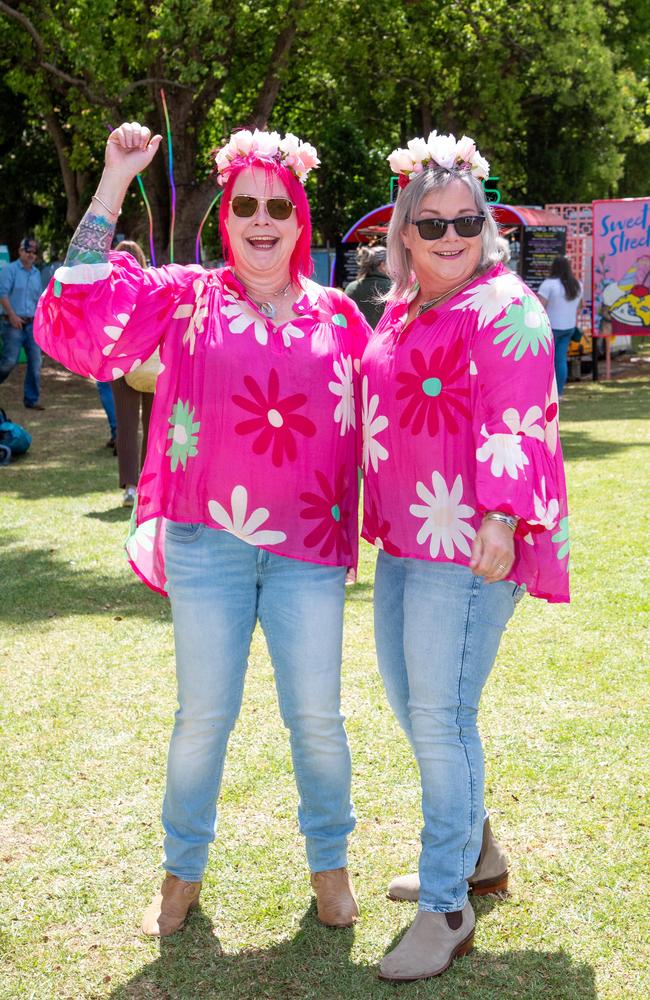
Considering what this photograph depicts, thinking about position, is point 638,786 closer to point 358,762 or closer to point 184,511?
point 358,762

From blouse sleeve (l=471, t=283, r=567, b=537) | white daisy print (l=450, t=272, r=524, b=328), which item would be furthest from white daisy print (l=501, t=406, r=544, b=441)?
white daisy print (l=450, t=272, r=524, b=328)

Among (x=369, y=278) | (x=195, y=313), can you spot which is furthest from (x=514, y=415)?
(x=369, y=278)

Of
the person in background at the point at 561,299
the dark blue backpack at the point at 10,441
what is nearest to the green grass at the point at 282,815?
the dark blue backpack at the point at 10,441

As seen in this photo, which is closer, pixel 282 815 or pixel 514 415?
pixel 514 415

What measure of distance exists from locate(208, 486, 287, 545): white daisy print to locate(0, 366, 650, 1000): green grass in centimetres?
106

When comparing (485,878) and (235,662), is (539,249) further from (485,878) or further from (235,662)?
(235,662)

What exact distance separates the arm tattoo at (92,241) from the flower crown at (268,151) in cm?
32

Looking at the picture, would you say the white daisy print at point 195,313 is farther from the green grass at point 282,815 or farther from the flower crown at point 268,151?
the green grass at point 282,815

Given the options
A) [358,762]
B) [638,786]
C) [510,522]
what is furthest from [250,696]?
[510,522]

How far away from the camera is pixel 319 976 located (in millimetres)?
2828

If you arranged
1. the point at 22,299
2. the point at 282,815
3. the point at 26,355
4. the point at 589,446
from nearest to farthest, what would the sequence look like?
the point at 282,815 < the point at 589,446 < the point at 22,299 < the point at 26,355

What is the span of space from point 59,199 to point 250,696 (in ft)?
68.0

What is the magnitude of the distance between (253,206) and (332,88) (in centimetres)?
2344

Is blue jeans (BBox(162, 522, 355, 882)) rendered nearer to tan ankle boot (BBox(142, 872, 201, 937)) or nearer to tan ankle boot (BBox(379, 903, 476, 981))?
tan ankle boot (BBox(142, 872, 201, 937))
